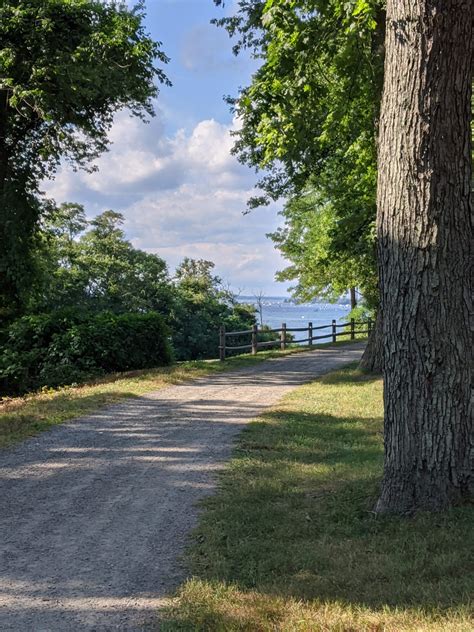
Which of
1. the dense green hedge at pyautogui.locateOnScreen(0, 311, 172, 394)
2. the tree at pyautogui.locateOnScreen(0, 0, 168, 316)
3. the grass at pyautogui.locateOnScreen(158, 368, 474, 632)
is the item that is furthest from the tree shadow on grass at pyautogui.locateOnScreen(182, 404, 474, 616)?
the tree at pyautogui.locateOnScreen(0, 0, 168, 316)

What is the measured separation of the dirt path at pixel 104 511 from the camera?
136 inches

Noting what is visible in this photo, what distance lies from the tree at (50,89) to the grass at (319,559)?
13.0 m

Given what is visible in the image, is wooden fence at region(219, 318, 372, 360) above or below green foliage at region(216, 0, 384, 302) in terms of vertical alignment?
below

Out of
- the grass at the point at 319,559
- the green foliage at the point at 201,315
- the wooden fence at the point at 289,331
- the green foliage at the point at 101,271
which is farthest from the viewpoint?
the green foliage at the point at 201,315

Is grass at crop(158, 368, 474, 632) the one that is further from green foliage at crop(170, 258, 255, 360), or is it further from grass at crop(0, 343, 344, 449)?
green foliage at crop(170, 258, 255, 360)

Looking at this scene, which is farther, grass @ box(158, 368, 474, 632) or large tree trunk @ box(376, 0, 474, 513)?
large tree trunk @ box(376, 0, 474, 513)

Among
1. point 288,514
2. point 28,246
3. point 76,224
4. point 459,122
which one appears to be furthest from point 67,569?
point 76,224

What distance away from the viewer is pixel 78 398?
11469 millimetres

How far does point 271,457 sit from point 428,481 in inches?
112

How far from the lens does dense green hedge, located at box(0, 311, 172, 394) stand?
16.0 m

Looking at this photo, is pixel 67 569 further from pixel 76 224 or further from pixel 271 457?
pixel 76 224

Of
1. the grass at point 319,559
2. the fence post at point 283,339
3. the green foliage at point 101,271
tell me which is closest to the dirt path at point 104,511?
the grass at point 319,559

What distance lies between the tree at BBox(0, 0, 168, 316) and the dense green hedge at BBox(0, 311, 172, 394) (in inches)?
88.8

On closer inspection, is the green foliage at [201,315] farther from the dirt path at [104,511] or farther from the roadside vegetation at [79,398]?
the dirt path at [104,511]
